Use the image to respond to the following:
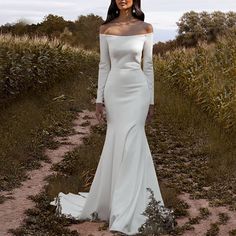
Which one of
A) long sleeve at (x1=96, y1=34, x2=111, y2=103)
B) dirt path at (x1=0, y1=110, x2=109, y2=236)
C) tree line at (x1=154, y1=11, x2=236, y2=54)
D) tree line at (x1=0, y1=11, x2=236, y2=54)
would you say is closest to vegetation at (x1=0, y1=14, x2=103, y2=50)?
tree line at (x1=0, y1=11, x2=236, y2=54)

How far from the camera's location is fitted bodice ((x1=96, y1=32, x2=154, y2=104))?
565 centimetres

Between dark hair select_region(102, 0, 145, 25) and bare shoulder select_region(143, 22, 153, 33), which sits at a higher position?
dark hair select_region(102, 0, 145, 25)

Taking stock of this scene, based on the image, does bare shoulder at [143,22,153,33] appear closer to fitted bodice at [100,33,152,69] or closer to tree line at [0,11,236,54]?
fitted bodice at [100,33,152,69]

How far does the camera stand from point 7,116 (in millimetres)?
11742

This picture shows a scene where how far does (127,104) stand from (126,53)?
55 centimetres

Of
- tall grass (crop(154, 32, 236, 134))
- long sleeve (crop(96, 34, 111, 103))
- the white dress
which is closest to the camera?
the white dress

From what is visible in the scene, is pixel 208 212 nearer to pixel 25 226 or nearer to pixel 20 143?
pixel 25 226

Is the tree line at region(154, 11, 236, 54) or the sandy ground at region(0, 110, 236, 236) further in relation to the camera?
the tree line at region(154, 11, 236, 54)

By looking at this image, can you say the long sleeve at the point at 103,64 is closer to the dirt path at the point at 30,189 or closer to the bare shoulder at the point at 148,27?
the bare shoulder at the point at 148,27

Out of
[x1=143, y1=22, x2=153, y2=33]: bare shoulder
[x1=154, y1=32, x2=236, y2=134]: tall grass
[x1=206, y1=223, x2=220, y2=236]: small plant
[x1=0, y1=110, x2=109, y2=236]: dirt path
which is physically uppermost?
[x1=143, y1=22, x2=153, y2=33]: bare shoulder

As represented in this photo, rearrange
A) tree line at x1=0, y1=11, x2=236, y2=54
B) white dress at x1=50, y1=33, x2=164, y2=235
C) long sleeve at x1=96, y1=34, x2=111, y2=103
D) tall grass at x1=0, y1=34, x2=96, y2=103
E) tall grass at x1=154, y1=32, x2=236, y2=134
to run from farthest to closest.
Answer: tree line at x1=0, y1=11, x2=236, y2=54 < tall grass at x1=0, y1=34, x2=96, y2=103 < tall grass at x1=154, y1=32, x2=236, y2=134 < long sleeve at x1=96, y1=34, x2=111, y2=103 < white dress at x1=50, y1=33, x2=164, y2=235

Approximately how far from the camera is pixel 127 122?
224 inches

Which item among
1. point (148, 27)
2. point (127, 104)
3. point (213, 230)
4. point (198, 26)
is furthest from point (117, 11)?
point (198, 26)

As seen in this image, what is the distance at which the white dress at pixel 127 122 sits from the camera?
18.5 feet
